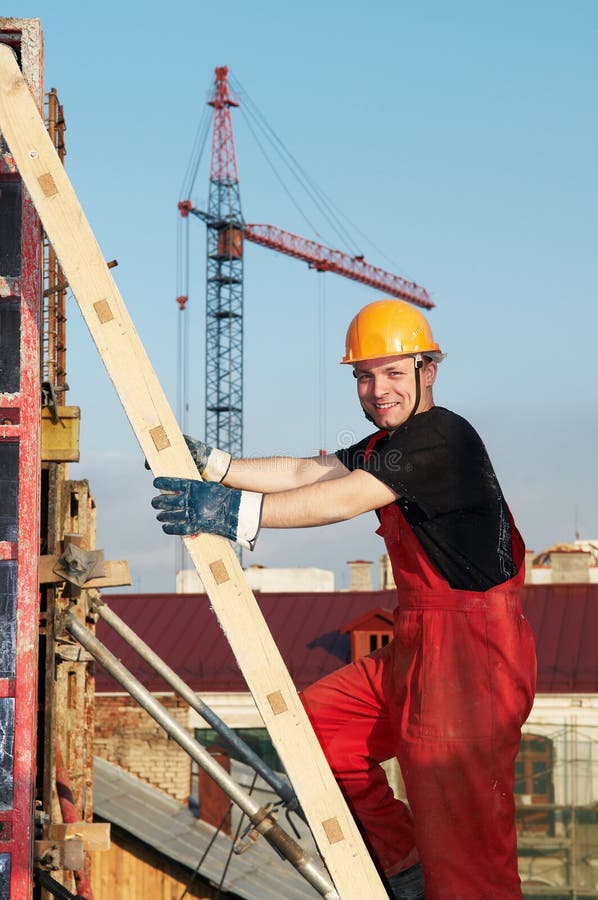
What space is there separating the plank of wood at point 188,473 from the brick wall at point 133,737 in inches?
923

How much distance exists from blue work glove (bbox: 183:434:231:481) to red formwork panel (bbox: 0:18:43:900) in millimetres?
973

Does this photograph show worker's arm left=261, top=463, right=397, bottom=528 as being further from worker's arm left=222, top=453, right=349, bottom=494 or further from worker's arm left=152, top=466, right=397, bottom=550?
worker's arm left=222, top=453, right=349, bottom=494

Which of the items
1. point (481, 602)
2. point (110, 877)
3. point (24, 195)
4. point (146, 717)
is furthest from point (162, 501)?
point (146, 717)

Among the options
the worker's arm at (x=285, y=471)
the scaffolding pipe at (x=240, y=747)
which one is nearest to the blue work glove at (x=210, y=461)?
the worker's arm at (x=285, y=471)

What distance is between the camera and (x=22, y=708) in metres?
6.39

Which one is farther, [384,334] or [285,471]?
[285,471]

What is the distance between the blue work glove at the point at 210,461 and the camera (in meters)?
5.93

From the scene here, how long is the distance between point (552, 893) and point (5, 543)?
80.4 ft

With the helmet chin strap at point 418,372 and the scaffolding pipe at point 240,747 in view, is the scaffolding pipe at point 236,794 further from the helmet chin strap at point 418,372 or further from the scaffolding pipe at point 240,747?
the helmet chin strap at point 418,372

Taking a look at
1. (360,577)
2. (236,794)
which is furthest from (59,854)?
(360,577)

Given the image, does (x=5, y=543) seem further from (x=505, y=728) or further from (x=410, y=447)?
(x=505, y=728)

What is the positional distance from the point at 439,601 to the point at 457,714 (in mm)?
478

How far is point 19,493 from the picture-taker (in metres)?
6.47

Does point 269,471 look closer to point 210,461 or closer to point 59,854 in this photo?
point 210,461
